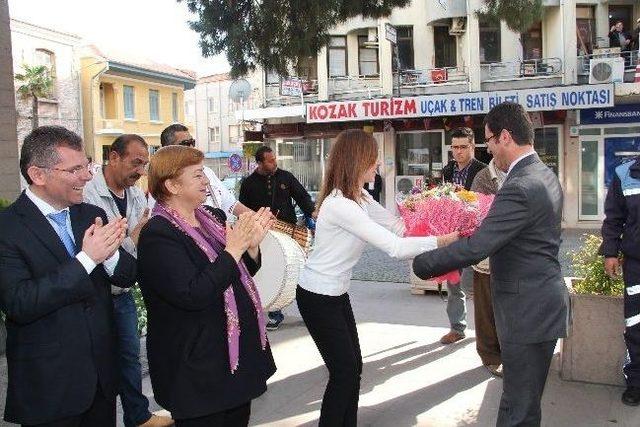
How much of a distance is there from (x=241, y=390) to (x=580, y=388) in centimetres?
300

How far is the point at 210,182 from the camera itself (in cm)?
456

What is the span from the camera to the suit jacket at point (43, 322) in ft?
7.58

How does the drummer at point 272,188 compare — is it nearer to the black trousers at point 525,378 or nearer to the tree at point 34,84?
the black trousers at point 525,378

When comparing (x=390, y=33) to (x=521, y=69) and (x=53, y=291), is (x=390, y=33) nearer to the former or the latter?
(x=521, y=69)

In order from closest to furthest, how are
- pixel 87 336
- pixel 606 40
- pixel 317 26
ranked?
pixel 87 336 < pixel 317 26 < pixel 606 40

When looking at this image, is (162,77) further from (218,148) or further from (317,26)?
(317,26)

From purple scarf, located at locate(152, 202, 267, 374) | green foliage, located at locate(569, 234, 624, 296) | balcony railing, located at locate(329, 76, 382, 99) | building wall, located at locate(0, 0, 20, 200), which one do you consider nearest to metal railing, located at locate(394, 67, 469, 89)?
balcony railing, located at locate(329, 76, 382, 99)

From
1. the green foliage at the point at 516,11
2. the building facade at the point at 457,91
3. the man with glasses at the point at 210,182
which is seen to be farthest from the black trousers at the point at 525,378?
the building facade at the point at 457,91

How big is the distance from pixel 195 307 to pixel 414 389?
2749 millimetres

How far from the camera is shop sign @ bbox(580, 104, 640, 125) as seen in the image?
17.4 metres

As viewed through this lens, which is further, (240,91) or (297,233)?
(240,91)

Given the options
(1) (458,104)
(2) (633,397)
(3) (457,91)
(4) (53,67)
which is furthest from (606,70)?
(4) (53,67)

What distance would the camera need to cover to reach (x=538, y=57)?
19.6m

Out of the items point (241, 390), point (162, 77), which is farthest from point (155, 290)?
point (162, 77)
